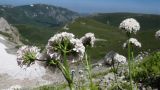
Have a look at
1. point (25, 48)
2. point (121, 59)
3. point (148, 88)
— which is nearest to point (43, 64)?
point (25, 48)

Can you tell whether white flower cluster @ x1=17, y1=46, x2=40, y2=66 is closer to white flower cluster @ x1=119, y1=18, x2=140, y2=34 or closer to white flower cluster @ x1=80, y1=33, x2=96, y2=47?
white flower cluster @ x1=80, y1=33, x2=96, y2=47

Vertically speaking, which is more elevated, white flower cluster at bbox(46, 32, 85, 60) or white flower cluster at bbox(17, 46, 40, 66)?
white flower cluster at bbox(46, 32, 85, 60)

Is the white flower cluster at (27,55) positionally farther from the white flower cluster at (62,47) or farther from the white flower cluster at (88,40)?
the white flower cluster at (88,40)

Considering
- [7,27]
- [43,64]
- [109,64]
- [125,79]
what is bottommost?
[7,27]

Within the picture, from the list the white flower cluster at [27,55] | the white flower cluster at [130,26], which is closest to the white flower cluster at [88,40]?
the white flower cluster at [130,26]

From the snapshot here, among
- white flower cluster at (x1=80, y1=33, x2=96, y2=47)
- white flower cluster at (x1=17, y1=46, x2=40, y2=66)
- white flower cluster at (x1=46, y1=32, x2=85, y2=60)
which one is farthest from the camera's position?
white flower cluster at (x1=80, y1=33, x2=96, y2=47)

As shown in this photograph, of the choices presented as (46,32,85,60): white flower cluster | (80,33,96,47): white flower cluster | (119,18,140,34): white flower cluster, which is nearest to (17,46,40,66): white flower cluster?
(46,32,85,60): white flower cluster

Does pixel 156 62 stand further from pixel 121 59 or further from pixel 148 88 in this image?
pixel 121 59
